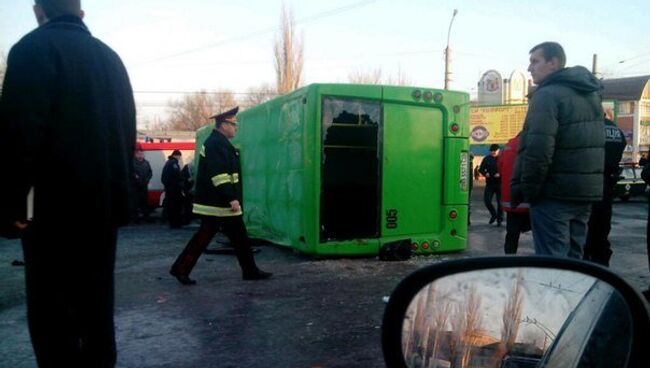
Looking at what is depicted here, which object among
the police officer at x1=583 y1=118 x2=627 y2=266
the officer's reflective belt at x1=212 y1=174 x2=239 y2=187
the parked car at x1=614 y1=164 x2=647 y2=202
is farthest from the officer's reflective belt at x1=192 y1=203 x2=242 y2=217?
the parked car at x1=614 y1=164 x2=647 y2=202

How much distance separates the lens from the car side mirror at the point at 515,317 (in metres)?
1.67

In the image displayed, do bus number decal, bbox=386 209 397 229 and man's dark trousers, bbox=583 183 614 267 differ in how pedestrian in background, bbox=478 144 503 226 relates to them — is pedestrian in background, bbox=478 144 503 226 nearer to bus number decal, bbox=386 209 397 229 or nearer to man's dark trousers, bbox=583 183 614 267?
bus number decal, bbox=386 209 397 229

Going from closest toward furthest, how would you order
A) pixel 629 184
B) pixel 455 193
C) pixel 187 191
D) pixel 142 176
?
pixel 455 193 < pixel 142 176 < pixel 187 191 < pixel 629 184

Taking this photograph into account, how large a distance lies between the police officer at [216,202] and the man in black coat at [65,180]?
377 cm

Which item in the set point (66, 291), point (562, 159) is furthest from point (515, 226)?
point (66, 291)

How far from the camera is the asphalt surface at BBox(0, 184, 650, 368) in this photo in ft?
13.5

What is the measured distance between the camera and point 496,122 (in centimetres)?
4228

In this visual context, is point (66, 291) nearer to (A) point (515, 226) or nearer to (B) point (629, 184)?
(A) point (515, 226)

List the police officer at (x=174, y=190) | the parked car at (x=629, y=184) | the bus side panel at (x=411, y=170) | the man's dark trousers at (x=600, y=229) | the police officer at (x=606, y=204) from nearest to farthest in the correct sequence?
the police officer at (x=606, y=204) < the man's dark trousers at (x=600, y=229) < the bus side panel at (x=411, y=170) < the police officer at (x=174, y=190) < the parked car at (x=629, y=184)

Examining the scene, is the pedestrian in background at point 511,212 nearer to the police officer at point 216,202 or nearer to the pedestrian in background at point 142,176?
the police officer at point 216,202

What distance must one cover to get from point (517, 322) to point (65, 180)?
1.96 meters

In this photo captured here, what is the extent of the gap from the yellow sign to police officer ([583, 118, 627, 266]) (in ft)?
117

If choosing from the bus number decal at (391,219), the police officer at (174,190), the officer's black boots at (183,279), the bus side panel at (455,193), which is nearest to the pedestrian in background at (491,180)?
the bus side panel at (455,193)

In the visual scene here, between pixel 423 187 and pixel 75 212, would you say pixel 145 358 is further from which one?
pixel 423 187
